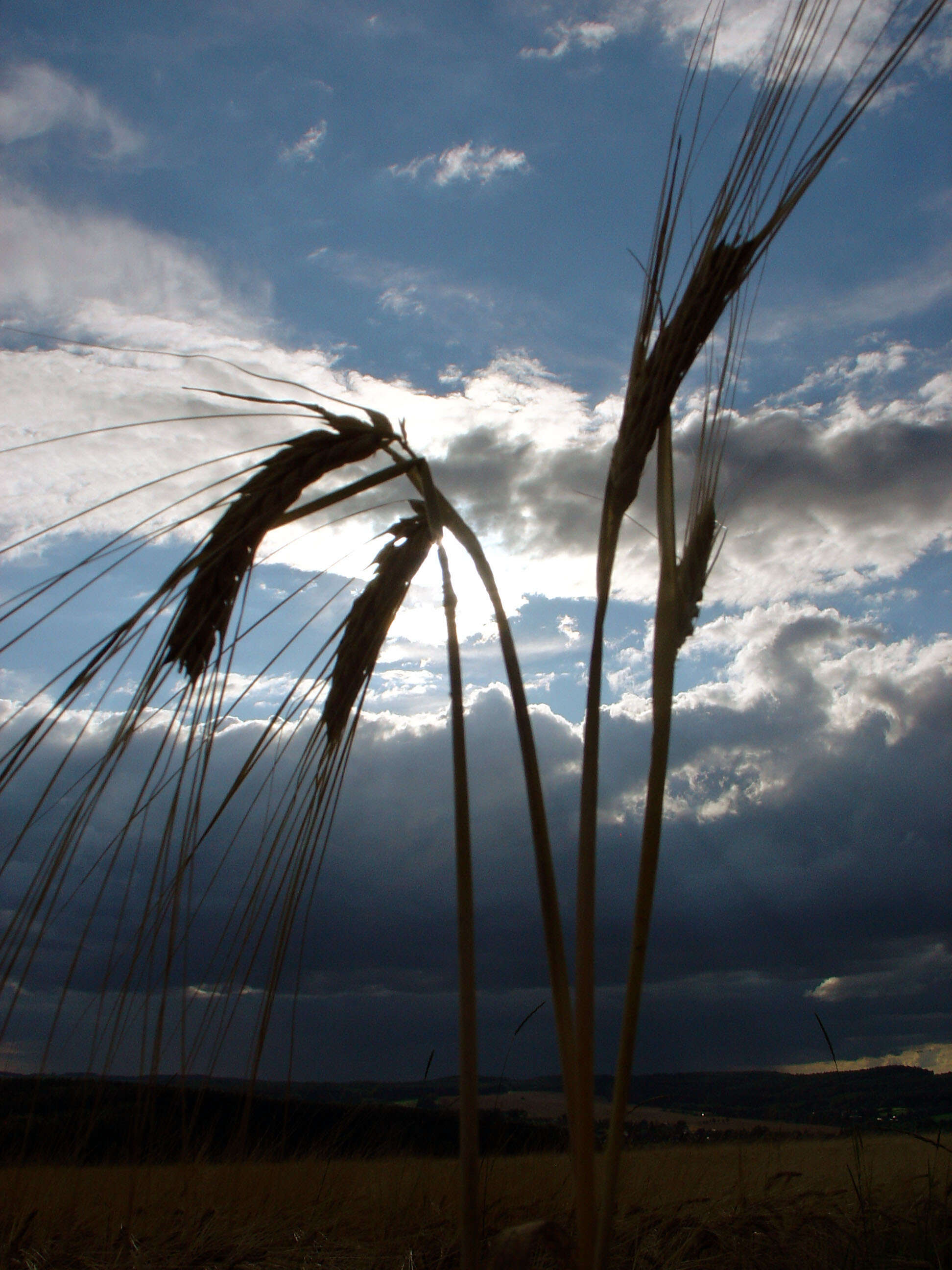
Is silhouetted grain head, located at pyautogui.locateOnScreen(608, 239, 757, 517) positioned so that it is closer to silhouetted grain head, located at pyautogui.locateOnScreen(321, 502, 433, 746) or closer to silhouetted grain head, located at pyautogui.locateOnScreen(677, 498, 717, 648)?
silhouetted grain head, located at pyautogui.locateOnScreen(677, 498, 717, 648)

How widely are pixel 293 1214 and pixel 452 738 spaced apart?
332cm

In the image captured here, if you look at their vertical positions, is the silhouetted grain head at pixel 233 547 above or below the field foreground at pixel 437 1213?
above

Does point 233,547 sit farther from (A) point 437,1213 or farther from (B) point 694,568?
(A) point 437,1213

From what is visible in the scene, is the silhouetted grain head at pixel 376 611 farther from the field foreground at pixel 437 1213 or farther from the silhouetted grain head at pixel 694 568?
the field foreground at pixel 437 1213

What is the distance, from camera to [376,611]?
1961 mm

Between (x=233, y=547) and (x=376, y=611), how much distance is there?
391 mm

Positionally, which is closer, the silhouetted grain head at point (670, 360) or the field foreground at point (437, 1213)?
the silhouetted grain head at point (670, 360)

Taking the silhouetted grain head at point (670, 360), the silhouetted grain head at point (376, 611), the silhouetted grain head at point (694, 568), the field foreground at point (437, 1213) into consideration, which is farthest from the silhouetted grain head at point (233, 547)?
the field foreground at point (437, 1213)

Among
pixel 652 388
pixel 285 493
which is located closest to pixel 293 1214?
pixel 285 493

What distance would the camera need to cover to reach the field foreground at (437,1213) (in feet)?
8.99

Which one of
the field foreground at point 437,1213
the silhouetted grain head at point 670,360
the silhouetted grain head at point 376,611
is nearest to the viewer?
the silhouetted grain head at point 670,360

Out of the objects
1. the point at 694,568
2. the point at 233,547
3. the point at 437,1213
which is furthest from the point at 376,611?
the point at 437,1213

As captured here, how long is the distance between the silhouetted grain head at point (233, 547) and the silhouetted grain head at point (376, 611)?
0.27 m

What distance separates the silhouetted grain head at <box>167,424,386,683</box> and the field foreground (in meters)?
1.50
